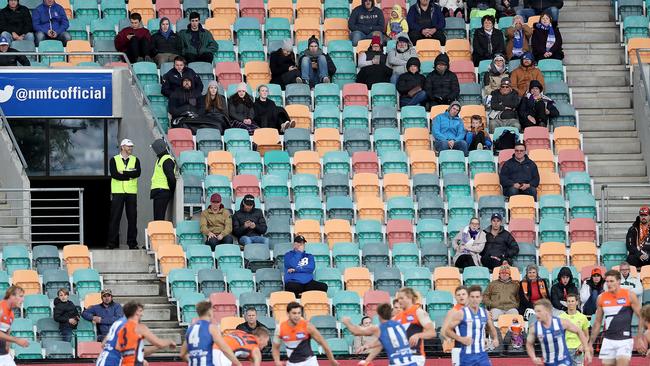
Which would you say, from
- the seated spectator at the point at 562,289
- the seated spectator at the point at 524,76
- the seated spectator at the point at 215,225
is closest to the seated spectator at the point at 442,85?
the seated spectator at the point at 524,76

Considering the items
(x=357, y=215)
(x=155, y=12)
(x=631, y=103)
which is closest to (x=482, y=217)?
(x=357, y=215)

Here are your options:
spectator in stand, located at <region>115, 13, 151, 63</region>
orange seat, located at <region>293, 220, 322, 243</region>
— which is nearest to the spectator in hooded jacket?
orange seat, located at <region>293, 220, 322, 243</region>

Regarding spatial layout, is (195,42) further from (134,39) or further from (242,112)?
(242,112)

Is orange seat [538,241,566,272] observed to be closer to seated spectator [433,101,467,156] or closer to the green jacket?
seated spectator [433,101,467,156]

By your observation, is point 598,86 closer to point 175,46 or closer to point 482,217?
point 482,217

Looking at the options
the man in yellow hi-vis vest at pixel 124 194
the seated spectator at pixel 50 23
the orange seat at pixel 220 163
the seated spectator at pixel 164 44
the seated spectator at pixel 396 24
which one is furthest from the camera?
the seated spectator at pixel 396 24

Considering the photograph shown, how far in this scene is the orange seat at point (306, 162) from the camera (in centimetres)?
2902

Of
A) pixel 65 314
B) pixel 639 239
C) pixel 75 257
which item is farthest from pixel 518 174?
pixel 65 314

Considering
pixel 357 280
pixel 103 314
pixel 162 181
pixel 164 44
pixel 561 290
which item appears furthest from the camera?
pixel 164 44

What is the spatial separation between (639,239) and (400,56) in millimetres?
5179

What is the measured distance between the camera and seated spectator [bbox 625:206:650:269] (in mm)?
27531

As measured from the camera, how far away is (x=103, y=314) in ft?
84.1

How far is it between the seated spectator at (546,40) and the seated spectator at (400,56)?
6.54 ft

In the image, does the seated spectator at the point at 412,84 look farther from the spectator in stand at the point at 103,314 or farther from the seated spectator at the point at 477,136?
the spectator in stand at the point at 103,314
